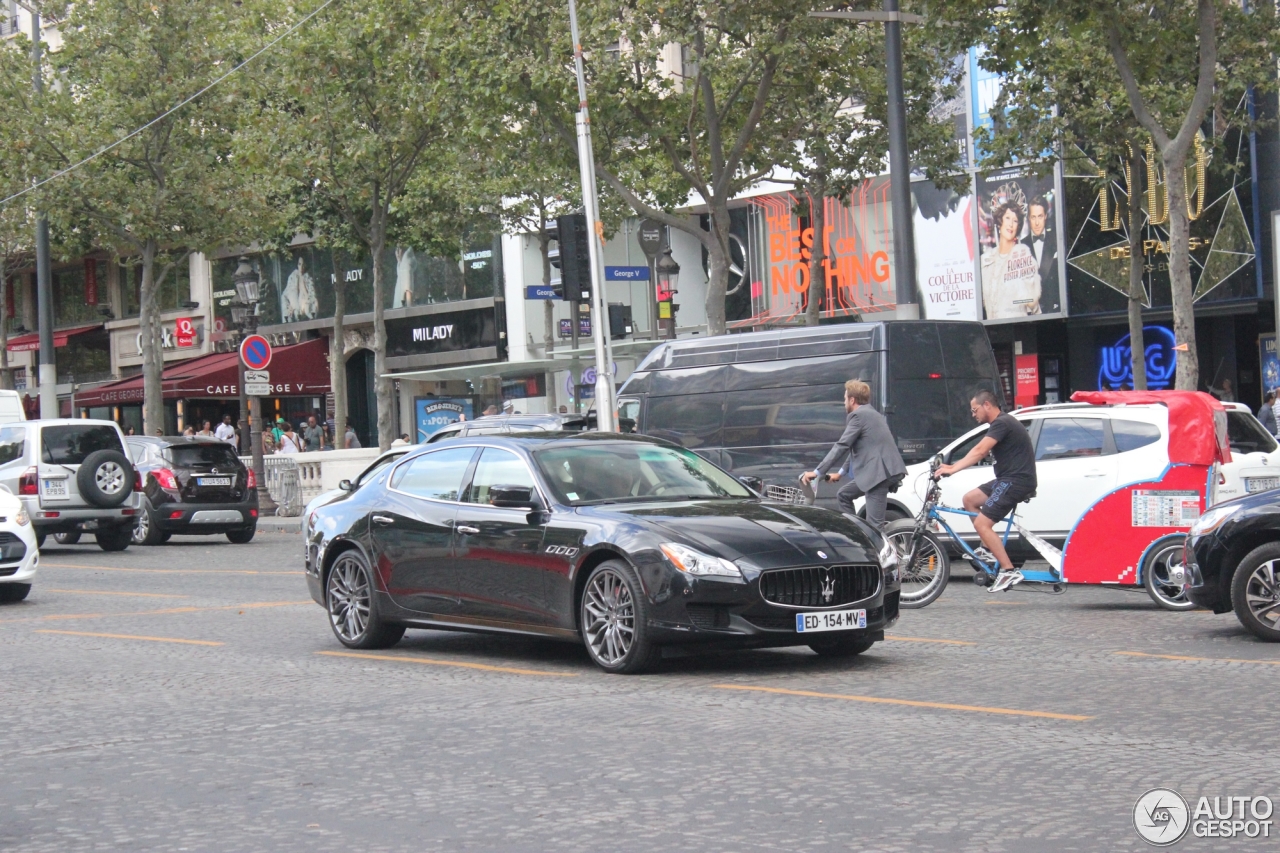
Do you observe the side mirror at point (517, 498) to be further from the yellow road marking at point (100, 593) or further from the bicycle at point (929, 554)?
the yellow road marking at point (100, 593)

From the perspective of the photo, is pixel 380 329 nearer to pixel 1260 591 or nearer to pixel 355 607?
pixel 355 607

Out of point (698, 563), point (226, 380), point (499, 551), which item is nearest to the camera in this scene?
point (698, 563)

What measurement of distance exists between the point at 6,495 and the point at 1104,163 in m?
17.1

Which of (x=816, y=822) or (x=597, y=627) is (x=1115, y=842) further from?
(x=597, y=627)

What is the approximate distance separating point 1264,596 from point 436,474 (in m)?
5.32

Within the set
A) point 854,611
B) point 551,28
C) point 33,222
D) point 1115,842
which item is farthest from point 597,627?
point 33,222

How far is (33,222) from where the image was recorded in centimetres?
4394

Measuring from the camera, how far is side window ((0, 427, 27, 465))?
76.4ft

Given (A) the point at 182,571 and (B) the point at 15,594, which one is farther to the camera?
(A) the point at 182,571

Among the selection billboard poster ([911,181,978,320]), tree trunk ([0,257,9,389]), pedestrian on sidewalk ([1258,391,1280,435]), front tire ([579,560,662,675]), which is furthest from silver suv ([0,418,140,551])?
tree trunk ([0,257,9,389])

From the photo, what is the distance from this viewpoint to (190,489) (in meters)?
25.3

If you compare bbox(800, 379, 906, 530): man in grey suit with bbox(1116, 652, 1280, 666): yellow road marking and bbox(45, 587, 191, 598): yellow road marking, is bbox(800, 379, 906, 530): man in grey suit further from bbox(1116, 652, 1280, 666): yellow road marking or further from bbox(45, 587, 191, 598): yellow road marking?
bbox(45, 587, 191, 598): yellow road marking

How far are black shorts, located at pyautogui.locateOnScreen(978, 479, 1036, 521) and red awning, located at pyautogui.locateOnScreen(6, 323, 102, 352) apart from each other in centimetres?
4592

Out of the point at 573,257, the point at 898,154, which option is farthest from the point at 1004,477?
the point at 573,257
